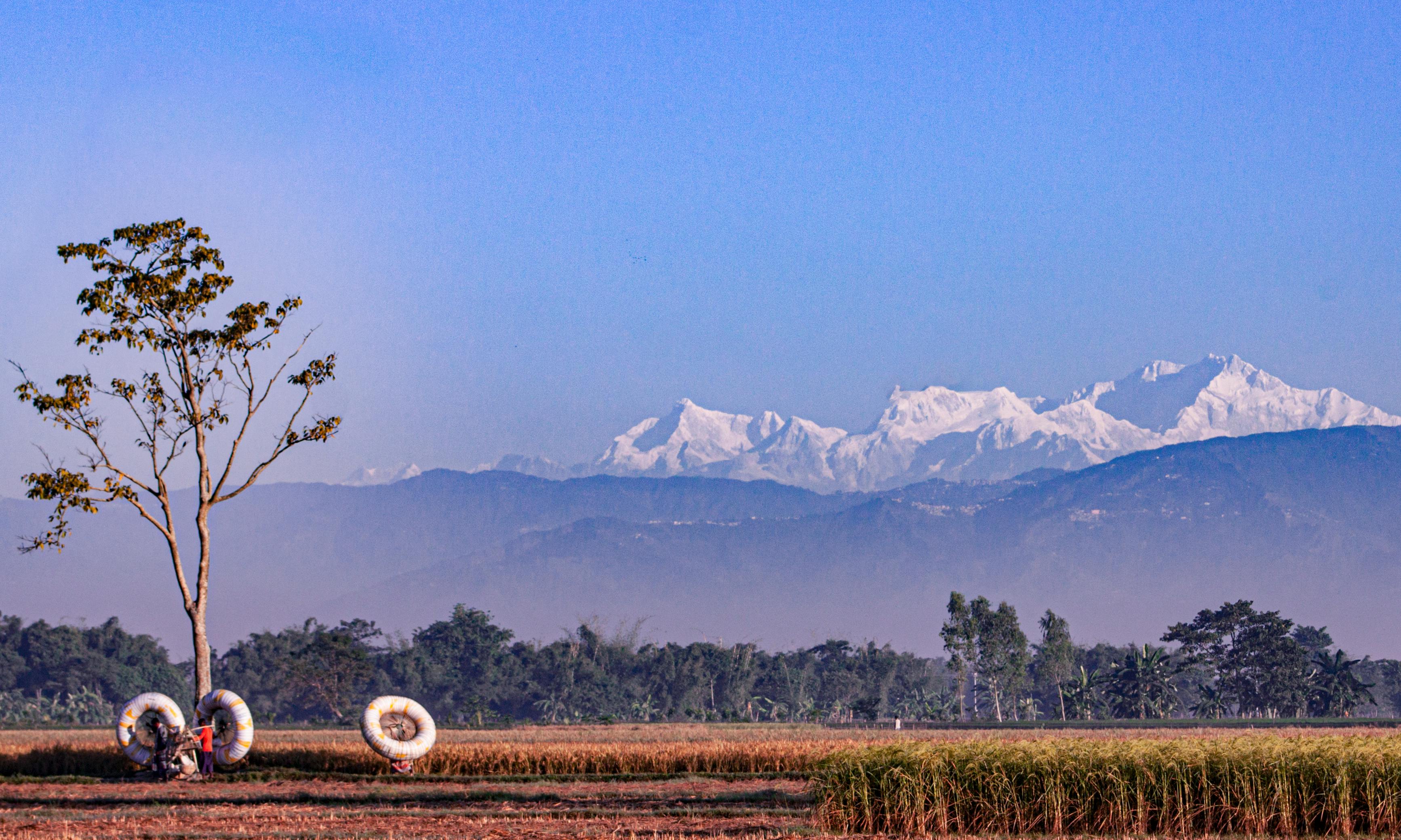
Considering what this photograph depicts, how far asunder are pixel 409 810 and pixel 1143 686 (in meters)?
88.7

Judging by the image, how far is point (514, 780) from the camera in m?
35.9

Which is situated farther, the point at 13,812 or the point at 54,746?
the point at 54,746

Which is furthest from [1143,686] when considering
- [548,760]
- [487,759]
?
[487,759]

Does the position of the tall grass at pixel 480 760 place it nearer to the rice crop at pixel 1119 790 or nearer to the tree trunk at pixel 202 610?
the tree trunk at pixel 202 610

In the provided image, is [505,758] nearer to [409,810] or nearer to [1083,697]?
[409,810]

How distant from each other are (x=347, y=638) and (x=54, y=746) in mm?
82302

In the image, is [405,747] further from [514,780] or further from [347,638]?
[347,638]

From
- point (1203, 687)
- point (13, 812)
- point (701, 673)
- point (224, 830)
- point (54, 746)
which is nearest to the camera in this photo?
point (224, 830)

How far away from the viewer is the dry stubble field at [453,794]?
25.5 meters

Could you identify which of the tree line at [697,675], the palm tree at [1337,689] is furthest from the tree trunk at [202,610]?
the palm tree at [1337,689]

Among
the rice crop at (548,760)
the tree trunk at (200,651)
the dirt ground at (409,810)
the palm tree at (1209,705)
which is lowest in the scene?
the palm tree at (1209,705)

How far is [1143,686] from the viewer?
10719 cm

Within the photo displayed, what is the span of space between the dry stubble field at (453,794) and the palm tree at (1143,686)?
64733 millimetres

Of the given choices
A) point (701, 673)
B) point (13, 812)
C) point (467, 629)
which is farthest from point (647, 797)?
point (467, 629)
